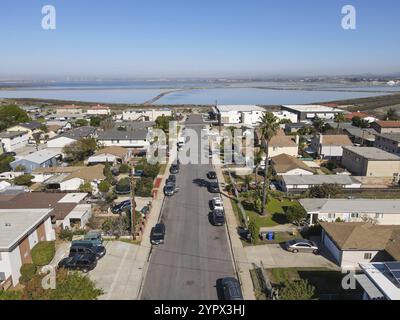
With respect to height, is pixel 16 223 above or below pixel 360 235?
above

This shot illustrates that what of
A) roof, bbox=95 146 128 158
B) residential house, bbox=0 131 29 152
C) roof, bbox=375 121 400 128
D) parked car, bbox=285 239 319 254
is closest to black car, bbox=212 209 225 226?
parked car, bbox=285 239 319 254

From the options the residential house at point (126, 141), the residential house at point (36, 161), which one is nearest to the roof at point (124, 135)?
the residential house at point (126, 141)

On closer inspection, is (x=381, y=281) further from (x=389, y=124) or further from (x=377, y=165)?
(x=389, y=124)

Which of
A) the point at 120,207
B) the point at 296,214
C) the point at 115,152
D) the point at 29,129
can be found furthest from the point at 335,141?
the point at 29,129

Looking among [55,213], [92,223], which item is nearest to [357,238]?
[92,223]

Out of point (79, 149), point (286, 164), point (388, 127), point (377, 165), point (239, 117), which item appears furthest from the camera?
point (239, 117)

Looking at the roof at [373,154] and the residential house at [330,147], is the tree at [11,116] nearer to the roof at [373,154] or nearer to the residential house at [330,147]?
the residential house at [330,147]
